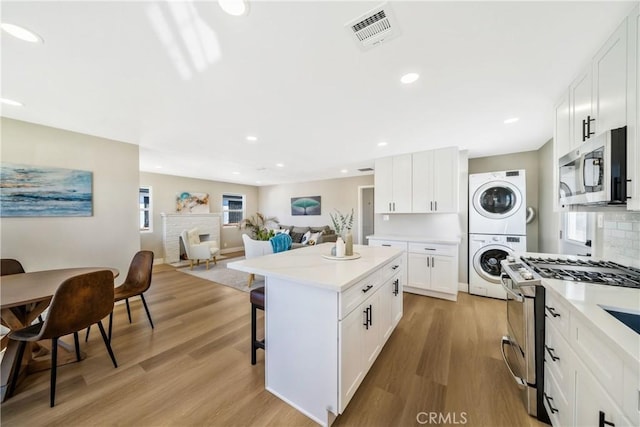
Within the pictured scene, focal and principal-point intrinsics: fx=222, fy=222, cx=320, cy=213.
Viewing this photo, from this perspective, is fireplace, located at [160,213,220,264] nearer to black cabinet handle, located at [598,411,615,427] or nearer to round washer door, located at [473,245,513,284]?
round washer door, located at [473,245,513,284]

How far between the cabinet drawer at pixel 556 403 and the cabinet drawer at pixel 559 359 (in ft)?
0.10

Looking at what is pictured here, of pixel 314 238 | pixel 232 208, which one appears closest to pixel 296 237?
pixel 314 238

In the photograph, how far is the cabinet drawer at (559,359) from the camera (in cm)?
113

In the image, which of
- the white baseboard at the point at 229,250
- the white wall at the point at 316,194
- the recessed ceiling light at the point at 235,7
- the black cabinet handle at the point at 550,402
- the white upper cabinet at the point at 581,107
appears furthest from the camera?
the white baseboard at the point at 229,250

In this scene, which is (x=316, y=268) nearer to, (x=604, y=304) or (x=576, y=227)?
(x=604, y=304)

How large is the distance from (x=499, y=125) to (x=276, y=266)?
9.92 ft

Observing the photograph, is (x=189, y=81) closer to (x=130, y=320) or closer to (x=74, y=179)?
(x=74, y=179)

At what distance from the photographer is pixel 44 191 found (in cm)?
269

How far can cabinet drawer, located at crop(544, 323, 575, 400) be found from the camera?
1129mm

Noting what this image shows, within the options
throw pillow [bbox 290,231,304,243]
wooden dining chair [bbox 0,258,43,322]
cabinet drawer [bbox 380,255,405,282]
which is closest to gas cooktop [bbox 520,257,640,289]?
cabinet drawer [bbox 380,255,405,282]

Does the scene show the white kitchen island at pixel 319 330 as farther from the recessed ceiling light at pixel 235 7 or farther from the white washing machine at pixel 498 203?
the white washing machine at pixel 498 203

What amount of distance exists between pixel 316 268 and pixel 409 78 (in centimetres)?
166

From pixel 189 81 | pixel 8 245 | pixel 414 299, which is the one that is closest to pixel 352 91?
pixel 189 81

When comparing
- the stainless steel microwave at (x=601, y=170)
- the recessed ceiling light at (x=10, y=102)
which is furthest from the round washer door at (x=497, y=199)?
the recessed ceiling light at (x=10, y=102)
